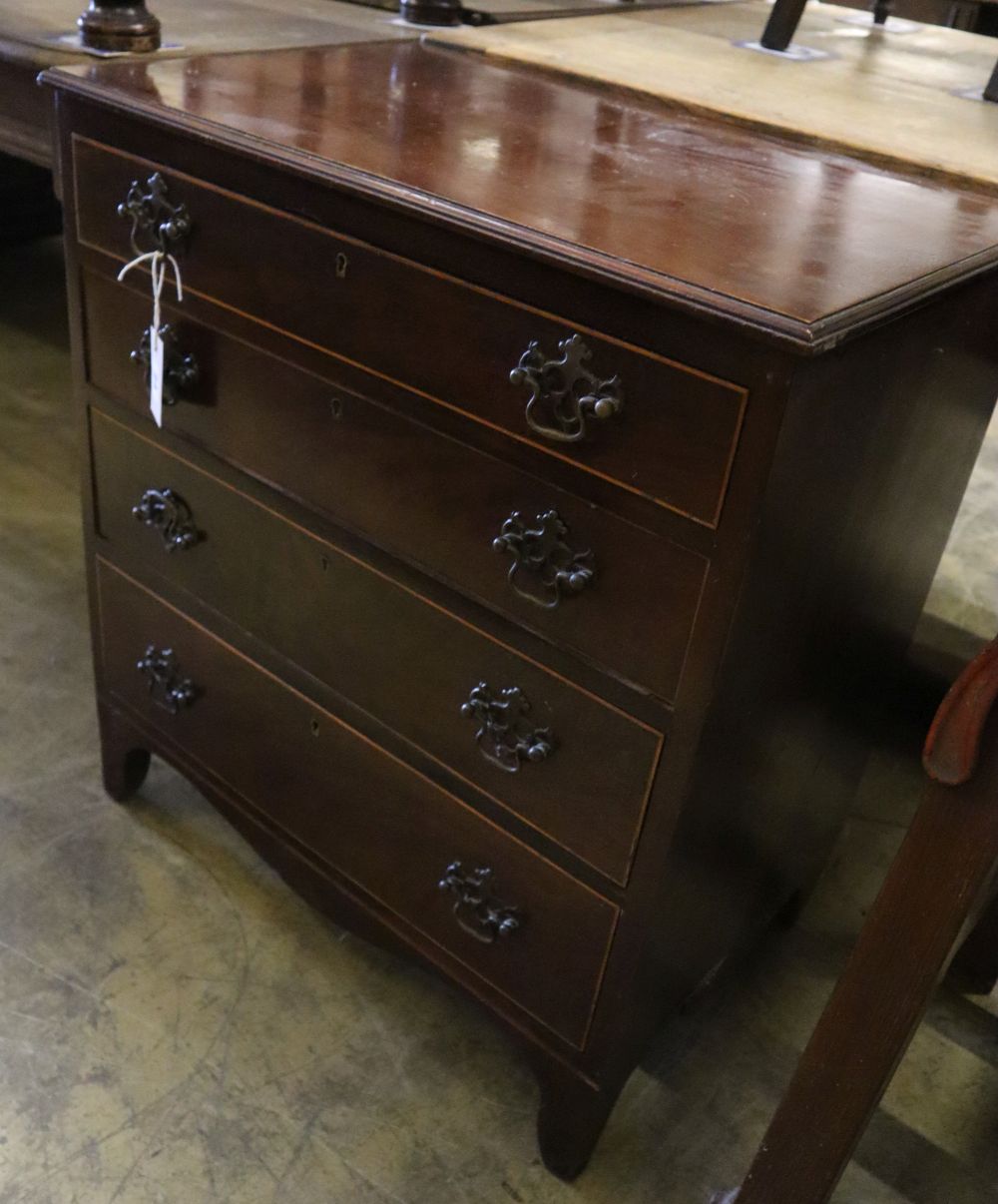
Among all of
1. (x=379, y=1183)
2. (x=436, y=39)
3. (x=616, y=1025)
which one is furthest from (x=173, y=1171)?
(x=436, y=39)

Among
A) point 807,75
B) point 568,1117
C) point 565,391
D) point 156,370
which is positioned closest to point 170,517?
point 156,370

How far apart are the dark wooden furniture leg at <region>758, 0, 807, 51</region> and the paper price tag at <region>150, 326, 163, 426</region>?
960 mm

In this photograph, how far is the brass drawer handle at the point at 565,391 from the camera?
842 mm

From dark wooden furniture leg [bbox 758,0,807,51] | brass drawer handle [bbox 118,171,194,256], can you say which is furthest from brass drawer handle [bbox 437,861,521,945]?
dark wooden furniture leg [bbox 758,0,807,51]

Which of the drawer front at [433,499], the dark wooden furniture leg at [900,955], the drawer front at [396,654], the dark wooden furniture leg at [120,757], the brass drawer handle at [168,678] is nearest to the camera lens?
the dark wooden furniture leg at [900,955]

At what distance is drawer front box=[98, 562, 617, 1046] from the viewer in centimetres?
113

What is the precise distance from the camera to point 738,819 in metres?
1.12

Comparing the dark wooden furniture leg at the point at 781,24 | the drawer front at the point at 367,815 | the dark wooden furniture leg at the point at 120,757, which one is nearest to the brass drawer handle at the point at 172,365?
the drawer front at the point at 367,815

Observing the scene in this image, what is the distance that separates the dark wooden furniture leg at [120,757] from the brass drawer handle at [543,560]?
789 mm

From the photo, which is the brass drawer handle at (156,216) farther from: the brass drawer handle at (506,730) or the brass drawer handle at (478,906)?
the brass drawer handle at (478,906)

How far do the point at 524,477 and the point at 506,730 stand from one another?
24 cm

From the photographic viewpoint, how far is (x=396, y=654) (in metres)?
1.14

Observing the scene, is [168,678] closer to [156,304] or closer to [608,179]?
[156,304]

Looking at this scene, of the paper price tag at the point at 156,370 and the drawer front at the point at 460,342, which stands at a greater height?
the drawer front at the point at 460,342
